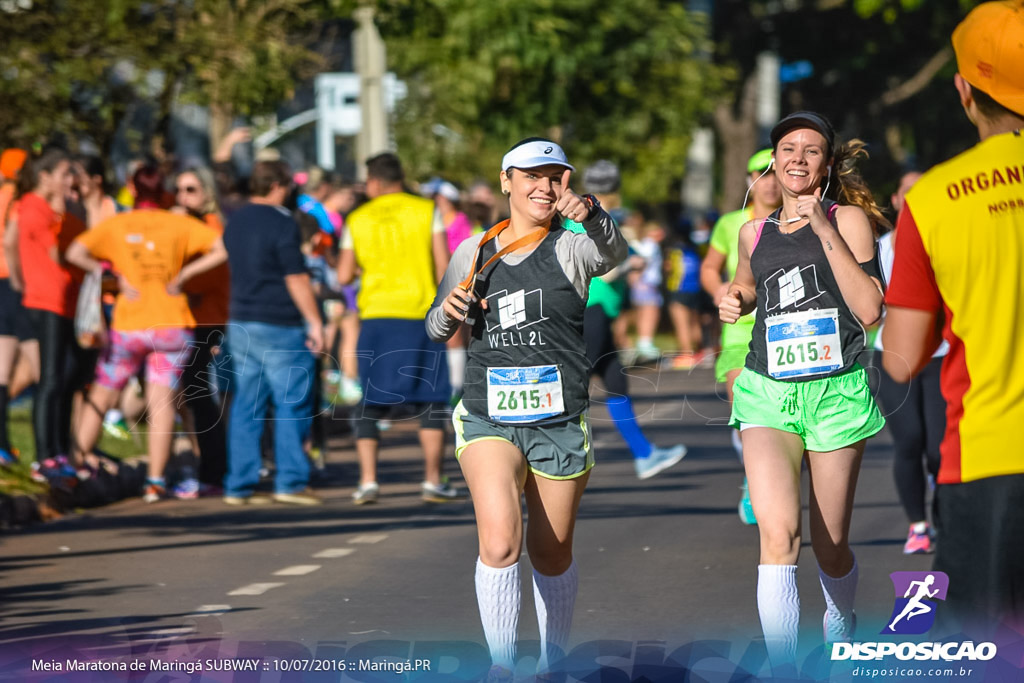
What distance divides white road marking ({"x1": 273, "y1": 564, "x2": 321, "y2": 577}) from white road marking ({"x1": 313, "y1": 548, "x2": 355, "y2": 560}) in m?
0.25

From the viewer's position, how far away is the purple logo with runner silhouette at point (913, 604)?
3959mm

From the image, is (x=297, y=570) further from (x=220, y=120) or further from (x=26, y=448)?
(x=220, y=120)

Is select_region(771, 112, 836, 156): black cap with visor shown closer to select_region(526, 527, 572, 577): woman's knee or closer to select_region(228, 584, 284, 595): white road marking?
select_region(526, 527, 572, 577): woman's knee

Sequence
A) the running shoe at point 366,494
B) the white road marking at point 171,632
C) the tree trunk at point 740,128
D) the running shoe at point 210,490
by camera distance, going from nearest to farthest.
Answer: the white road marking at point 171,632 → the running shoe at point 366,494 → the running shoe at point 210,490 → the tree trunk at point 740,128

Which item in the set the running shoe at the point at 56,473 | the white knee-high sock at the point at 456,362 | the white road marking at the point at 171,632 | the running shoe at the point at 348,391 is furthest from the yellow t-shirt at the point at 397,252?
the running shoe at the point at 348,391

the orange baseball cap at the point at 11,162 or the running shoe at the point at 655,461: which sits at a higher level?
the orange baseball cap at the point at 11,162

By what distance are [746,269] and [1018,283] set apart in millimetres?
2433

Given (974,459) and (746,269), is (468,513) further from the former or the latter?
(974,459)

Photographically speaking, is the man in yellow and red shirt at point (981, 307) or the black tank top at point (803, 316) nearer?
the man in yellow and red shirt at point (981, 307)

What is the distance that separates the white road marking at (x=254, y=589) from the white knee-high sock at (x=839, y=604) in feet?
9.23

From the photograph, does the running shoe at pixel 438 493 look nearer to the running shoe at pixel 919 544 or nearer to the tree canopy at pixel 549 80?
the running shoe at pixel 919 544

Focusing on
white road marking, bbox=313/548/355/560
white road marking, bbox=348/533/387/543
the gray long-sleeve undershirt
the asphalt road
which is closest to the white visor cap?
the gray long-sleeve undershirt

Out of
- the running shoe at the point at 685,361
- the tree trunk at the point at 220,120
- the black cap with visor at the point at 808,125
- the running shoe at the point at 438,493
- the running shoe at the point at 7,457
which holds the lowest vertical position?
the running shoe at the point at 438,493

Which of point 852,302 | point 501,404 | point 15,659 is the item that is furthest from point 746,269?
point 15,659
